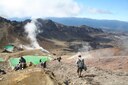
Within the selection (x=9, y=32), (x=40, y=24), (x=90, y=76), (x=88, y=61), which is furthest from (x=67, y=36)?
(x=90, y=76)

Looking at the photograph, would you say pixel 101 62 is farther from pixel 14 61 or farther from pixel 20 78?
pixel 14 61

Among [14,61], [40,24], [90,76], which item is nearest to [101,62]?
[90,76]

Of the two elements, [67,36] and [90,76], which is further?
[67,36]

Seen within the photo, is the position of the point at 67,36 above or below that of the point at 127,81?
below

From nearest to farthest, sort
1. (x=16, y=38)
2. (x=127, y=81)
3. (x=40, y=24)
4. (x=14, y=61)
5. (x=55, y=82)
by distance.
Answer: (x=55, y=82)
(x=127, y=81)
(x=14, y=61)
(x=16, y=38)
(x=40, y=24)

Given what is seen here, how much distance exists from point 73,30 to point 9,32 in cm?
8525

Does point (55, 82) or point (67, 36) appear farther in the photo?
point (67, 36)

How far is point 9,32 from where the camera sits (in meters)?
107

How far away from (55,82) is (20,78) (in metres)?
2.02

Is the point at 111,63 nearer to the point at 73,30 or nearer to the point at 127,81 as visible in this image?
the point at 127,81

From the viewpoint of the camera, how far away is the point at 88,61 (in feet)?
109

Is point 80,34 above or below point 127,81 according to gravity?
below

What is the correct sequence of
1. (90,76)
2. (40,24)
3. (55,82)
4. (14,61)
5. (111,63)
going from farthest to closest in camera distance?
1. (40,24)
2. (14,61)
3. (111,63)
4. (90,76)
5. (55,82)

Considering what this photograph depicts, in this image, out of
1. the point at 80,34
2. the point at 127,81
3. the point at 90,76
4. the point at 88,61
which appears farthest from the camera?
the point at 80,34
